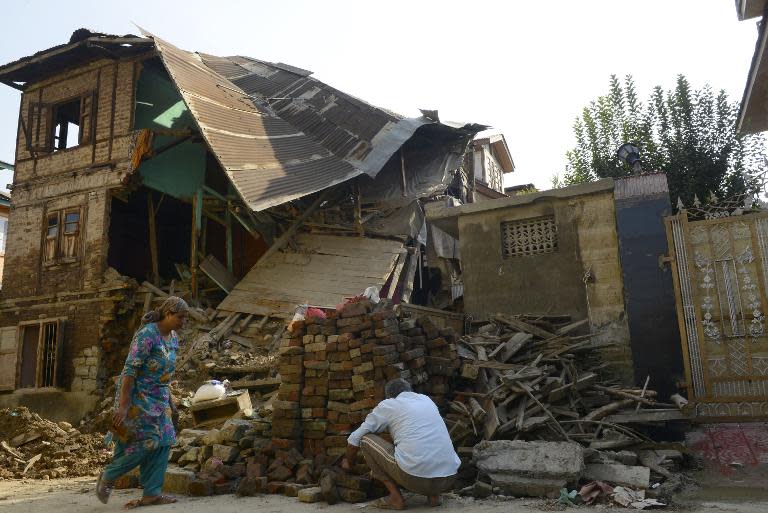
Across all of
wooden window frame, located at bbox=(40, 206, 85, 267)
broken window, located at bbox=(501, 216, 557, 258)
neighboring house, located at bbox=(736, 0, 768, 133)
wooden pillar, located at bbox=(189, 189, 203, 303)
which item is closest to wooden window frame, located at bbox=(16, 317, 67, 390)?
wooden window frame, located at bbox=(40, 206, 85, 267)

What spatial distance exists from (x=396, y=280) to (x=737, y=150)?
11.6m

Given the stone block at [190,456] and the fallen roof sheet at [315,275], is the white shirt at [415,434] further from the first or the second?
the fallen roof sheet at [315,275]

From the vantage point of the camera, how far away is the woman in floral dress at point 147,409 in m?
4.91

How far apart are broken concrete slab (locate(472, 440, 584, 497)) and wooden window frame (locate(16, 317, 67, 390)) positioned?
1200 centimetres

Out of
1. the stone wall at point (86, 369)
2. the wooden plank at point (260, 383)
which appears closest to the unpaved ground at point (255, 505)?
the wooden plank at point (260, 383)

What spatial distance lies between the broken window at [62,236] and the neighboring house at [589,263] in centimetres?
960

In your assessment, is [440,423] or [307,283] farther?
[307,283]

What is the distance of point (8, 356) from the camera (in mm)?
14961

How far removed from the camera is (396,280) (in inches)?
553

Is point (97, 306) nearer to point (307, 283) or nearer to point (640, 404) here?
point (307, 283)

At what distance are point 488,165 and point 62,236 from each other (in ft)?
49.9

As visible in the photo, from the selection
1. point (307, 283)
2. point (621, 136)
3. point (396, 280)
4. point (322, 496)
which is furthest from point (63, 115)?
point (621, 136)

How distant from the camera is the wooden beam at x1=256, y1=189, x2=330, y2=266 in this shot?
14.3m

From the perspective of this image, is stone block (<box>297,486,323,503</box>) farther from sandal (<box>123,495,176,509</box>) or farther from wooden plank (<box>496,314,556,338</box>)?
wooden plank (<box>496,314,556,338</box>)
